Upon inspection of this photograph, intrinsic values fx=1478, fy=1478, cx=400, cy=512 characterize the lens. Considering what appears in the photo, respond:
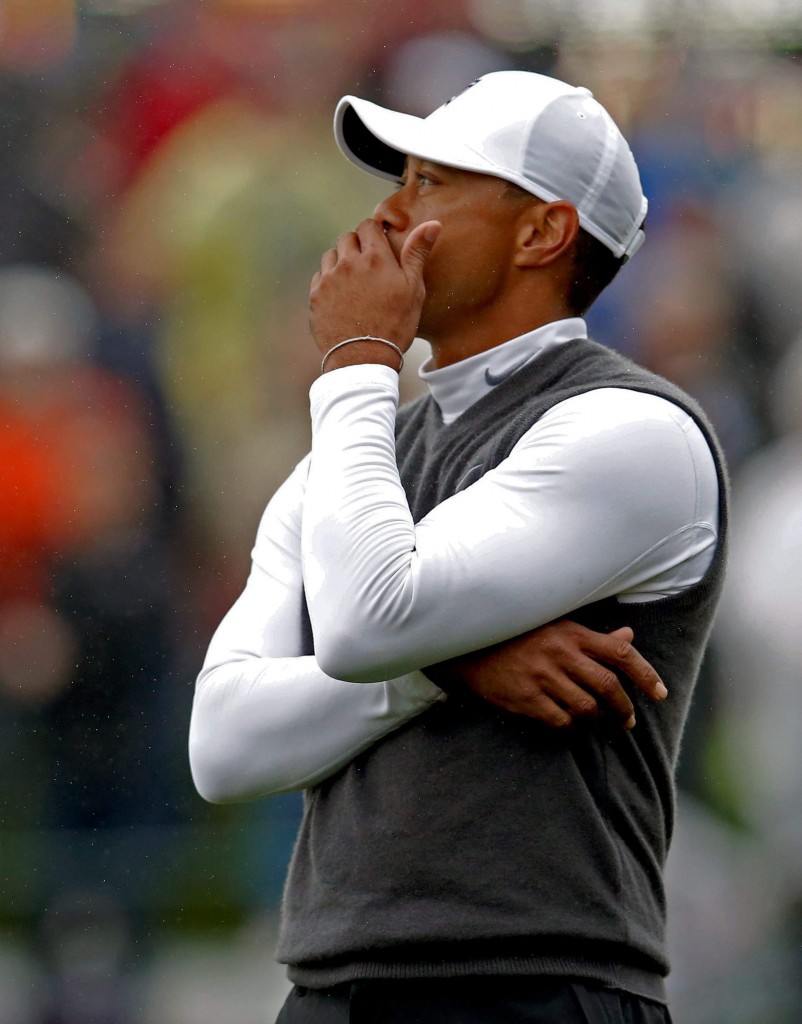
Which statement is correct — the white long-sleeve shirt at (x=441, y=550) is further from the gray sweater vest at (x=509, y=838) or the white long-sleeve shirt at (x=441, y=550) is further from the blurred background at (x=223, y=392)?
the blurred background at (x=223, y=392)

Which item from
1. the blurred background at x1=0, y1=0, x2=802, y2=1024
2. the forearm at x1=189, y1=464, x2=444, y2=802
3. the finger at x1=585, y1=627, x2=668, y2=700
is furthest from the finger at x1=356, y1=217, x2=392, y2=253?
the blurred background at x1=0, y1=0, x2=802, y2=1024

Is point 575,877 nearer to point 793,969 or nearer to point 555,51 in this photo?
point 793,969

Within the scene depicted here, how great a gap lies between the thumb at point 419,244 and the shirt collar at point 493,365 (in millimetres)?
161

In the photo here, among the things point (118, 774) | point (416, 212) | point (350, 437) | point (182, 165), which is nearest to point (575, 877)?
point (350, 437)

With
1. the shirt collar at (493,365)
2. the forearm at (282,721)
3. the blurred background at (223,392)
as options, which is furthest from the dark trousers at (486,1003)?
the blurred background at (223,392)

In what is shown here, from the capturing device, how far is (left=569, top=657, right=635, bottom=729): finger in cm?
151

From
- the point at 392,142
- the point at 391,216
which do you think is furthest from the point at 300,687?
the point at 392,142

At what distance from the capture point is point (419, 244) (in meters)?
1.77

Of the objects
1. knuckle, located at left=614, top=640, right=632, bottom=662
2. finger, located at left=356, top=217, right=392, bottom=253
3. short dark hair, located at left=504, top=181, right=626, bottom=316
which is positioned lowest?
knuckle, located at left=614, top=640, right=632, bottom=662

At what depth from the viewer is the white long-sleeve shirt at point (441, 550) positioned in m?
1.51

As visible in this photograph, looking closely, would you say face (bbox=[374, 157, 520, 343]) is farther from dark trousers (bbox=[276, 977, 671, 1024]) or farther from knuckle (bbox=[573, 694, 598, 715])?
dark trousers (bbox=[276, 977, 671, 1024])

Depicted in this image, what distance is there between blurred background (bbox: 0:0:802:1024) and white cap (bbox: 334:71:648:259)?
206 cm

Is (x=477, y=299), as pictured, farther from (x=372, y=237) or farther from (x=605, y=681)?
(x=605, y=681)

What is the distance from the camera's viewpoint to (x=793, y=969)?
11.8 feet
